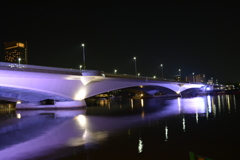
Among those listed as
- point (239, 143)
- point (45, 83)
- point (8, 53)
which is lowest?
point (239, 143)

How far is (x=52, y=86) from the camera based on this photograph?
30.4 meters

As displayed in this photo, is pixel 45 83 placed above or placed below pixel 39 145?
above

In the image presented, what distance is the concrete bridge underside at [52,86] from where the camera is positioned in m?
25.4

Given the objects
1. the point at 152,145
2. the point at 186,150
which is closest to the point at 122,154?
the point at 152,145

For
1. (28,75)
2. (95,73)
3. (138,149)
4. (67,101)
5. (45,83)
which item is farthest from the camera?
(67,101)

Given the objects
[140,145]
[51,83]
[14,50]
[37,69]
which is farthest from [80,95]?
[14,50]

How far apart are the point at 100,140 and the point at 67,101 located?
1038 inches

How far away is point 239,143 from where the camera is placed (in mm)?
10117

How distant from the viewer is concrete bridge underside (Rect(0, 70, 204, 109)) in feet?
83.2

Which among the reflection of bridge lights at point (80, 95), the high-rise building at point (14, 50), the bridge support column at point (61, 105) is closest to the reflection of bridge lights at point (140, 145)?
the reflection of bridge lights at point (80, 95)

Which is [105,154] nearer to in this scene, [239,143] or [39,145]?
[39,145]

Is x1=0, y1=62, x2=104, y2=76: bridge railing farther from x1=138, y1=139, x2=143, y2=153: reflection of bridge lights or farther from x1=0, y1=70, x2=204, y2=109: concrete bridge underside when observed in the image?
x1=138, y1=139, x2=143, y2=153: reflection of bridge lights

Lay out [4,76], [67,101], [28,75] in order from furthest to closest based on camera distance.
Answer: [67,101], [28,75], [4,76]

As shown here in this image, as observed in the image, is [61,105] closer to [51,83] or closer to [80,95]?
[80,95]
